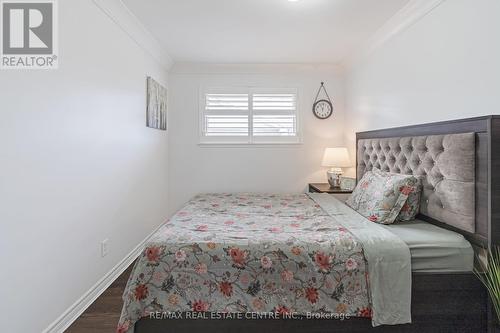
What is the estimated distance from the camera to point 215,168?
14.6ft

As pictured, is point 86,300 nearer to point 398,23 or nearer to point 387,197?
point 387,197

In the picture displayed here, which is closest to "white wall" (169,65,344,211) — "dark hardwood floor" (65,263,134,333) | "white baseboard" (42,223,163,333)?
"white baseboard" (42,223,163,333)

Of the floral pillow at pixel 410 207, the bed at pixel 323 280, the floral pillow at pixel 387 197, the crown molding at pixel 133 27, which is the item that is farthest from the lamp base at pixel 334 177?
the crown molding at pixel 133 27

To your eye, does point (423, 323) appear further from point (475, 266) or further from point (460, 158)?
point (460, 158)

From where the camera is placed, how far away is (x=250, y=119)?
4.44 metres

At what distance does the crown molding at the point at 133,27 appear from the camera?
2.53 m

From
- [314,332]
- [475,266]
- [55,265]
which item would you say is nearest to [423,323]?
[475,266]

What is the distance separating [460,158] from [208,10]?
2346 mm

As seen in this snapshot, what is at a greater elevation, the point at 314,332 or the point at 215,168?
the point at 215,168

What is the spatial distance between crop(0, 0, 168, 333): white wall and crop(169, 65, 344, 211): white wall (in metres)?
1.22

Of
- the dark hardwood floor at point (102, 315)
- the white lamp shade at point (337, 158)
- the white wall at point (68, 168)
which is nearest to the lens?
the white wall at point (68, 168)

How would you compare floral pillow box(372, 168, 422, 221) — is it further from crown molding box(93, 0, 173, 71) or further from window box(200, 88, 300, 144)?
crown molding box(93, 0, 173, 71)

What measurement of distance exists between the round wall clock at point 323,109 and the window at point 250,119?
32 centimetres

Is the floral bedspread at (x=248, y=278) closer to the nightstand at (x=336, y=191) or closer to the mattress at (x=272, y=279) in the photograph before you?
the mattress at (x=272, y=279)
